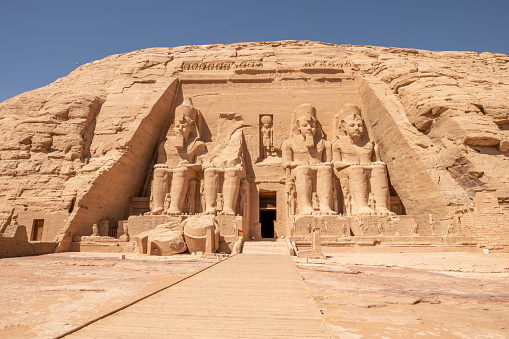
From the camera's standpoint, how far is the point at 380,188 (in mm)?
13852

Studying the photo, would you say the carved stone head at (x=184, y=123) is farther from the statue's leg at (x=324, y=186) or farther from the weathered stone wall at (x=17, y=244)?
the weathered stone wall at (x=17, y=244)

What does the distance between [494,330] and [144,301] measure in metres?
3.16

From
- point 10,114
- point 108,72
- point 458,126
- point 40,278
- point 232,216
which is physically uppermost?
point 108,72

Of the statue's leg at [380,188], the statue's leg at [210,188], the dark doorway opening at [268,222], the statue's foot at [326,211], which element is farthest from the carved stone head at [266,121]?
the dark doorway opening at [268,222]

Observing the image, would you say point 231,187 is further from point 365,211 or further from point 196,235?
point 365,211

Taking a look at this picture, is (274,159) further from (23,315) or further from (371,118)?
(23,315)

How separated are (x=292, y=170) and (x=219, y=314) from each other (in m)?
12.3

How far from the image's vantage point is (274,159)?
1630 cm

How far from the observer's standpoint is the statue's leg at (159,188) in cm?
1410

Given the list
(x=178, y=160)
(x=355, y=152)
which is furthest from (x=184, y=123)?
(x=355, y=152)

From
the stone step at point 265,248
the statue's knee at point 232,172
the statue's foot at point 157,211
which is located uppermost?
the statue's knee at point 232,172

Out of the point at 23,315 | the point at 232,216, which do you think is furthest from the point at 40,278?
the point at 232,216

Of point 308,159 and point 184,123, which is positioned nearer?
point 308,159

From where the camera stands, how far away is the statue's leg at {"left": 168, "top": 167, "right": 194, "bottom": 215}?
46.1 feet
